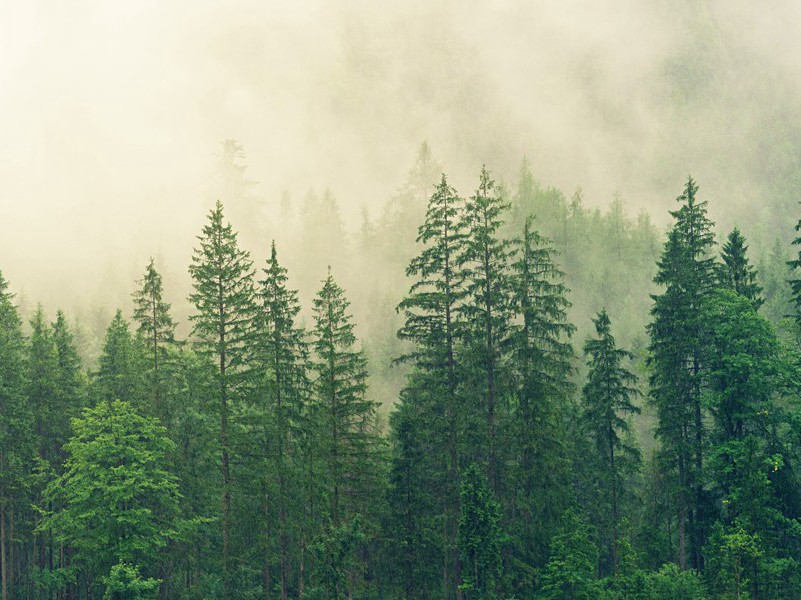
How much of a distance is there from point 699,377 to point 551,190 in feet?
398

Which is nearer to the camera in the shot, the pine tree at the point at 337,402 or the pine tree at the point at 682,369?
the pine tree at the point at 337,402

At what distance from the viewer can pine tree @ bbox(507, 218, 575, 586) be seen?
31.9 m

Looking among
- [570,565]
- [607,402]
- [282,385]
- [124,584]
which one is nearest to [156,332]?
[282,385]

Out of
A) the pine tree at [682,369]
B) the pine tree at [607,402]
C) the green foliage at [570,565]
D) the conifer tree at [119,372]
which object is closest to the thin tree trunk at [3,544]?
the conifer tree at [119,372]

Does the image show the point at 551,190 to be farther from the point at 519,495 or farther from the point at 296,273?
the point at 519,495

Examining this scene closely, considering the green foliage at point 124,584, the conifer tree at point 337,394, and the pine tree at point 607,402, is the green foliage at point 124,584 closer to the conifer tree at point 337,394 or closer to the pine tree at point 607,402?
the conifer tree at point 337,394

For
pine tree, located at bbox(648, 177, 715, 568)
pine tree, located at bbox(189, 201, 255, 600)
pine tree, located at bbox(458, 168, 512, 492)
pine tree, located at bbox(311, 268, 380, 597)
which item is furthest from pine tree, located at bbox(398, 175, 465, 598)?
pine tree, located at bbox(648, 177, 715, 568)

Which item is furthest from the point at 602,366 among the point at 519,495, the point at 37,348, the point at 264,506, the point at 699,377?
the point at 37,348

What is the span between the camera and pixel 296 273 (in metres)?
150

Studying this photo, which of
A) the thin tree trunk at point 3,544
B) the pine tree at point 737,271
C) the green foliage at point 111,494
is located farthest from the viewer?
the thin tree trunk at point 3,544

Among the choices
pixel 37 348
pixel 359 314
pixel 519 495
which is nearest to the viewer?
pixel 519 495

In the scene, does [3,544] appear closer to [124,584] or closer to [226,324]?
[124,584]

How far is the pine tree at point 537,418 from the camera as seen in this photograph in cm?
3189

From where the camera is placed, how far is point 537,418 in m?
32.8
